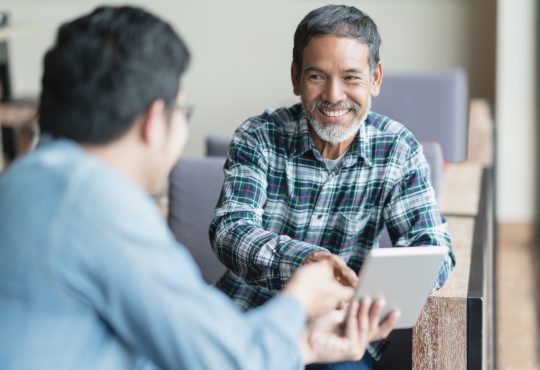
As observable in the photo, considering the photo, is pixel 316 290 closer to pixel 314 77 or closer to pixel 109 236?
pixel 109 236

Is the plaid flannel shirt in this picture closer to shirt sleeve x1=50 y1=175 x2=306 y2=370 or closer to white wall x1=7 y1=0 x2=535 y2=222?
shirt sleeve x1=50 y1=175 x2=306 y2=370

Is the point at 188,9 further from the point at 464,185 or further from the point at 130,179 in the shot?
the point at 130,179

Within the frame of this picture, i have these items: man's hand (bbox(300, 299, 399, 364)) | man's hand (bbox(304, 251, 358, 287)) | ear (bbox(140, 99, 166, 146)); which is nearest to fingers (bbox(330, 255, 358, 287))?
man's hand (bbox(304, 251, 358, 287))

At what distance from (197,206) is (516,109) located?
6.82 feet

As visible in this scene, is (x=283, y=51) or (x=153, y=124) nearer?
(x=153, y=124)

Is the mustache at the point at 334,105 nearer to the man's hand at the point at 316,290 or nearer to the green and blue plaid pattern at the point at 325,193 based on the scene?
the green and blue plaid pattern at the point at 325,193

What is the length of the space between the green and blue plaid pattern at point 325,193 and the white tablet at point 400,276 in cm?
32

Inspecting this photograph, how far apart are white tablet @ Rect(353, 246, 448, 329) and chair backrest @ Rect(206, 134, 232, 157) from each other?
1263 millimetres

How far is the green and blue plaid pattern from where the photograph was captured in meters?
1.87

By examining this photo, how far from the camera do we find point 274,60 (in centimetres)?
446

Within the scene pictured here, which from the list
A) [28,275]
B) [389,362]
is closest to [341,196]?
[389,362]

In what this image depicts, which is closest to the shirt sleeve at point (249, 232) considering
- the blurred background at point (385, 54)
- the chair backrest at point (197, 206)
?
the chair backrest at point (197, 206)

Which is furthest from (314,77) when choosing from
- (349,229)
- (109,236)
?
(109,236)

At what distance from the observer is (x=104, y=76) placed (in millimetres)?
1163
